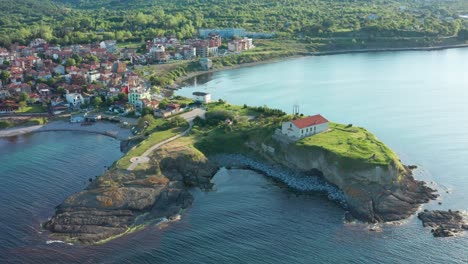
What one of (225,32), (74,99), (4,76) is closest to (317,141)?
(74,99)

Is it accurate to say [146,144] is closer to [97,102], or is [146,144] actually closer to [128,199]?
[128,199]

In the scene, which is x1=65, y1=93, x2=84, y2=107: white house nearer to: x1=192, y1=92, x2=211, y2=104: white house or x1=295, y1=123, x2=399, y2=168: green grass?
x1=192, y1=92, x2=211, y2=104: white house

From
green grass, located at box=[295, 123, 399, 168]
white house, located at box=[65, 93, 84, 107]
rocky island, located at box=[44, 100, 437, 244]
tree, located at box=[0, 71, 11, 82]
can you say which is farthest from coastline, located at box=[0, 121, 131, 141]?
green grass, located at box=[295, 123, 399, 168]

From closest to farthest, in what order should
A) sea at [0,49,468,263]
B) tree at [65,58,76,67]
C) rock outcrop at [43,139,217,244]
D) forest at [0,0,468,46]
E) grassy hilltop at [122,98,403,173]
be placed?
sea at [0,49,468,263] < rock outcrop at [43,139,217,244] < grassy hilltop at [122,98,403,173] < tree at [65,58,76,67] < forest at [0,0,468,46]

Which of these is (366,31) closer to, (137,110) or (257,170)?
(137,110)

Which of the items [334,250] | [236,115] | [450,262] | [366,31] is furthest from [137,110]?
[366,31]

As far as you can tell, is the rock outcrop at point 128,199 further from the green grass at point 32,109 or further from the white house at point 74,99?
the green grass at point 32,109

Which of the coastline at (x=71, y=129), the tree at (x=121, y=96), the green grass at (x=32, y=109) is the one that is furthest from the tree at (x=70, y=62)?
the coastline at (x=71, y=129)

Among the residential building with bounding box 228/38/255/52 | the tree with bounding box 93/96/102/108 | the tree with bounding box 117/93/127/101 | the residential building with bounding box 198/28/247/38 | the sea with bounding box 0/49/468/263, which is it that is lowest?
the sea with bounding box 0/49/468/263
